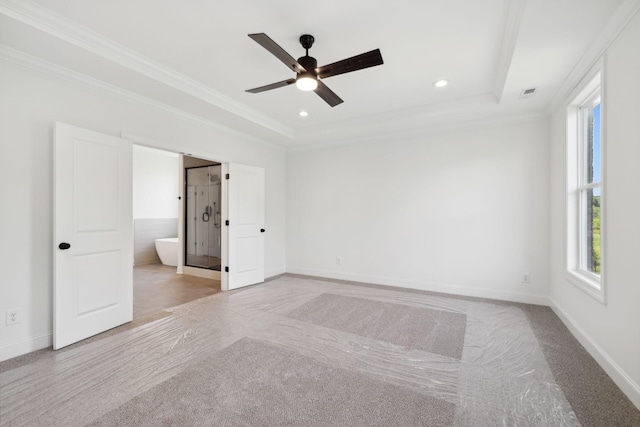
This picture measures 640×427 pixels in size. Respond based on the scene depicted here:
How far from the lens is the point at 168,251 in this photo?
22.3 ft

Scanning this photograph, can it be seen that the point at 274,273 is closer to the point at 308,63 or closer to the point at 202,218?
the point at 202,218

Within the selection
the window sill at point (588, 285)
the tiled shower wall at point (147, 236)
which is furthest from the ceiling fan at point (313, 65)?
the tiled shower wall at point (147, 236)

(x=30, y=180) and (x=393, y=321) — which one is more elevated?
(x=30, y=180)

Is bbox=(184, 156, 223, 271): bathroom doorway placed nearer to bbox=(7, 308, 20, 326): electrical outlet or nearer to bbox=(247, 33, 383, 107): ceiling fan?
bbox=(7, 308, 20, 326): electrical outlet

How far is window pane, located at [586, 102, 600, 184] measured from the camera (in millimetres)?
2797

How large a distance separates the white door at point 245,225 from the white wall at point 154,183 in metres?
3.10

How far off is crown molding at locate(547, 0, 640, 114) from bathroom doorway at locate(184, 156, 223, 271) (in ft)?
18.3

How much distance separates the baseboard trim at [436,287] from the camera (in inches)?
156

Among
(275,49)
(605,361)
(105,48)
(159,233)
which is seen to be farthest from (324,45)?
(159,233)

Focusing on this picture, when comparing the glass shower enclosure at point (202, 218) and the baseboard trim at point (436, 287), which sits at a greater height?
the glass shower enclosure at point (202, 218)

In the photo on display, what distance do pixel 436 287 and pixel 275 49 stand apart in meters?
4.09

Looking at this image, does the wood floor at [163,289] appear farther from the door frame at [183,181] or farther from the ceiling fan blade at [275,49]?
the ceiling fan blade at [275,49]

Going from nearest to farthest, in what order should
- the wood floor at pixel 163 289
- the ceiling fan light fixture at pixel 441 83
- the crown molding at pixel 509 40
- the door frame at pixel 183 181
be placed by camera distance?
the crown molding at pixel 509 40, the ceiling fan light fixture at pixel 441 83, the door frame at pixel 183 181, the wood floor at pixel 163 289

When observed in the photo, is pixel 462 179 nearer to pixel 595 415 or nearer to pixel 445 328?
pixel 445 328
